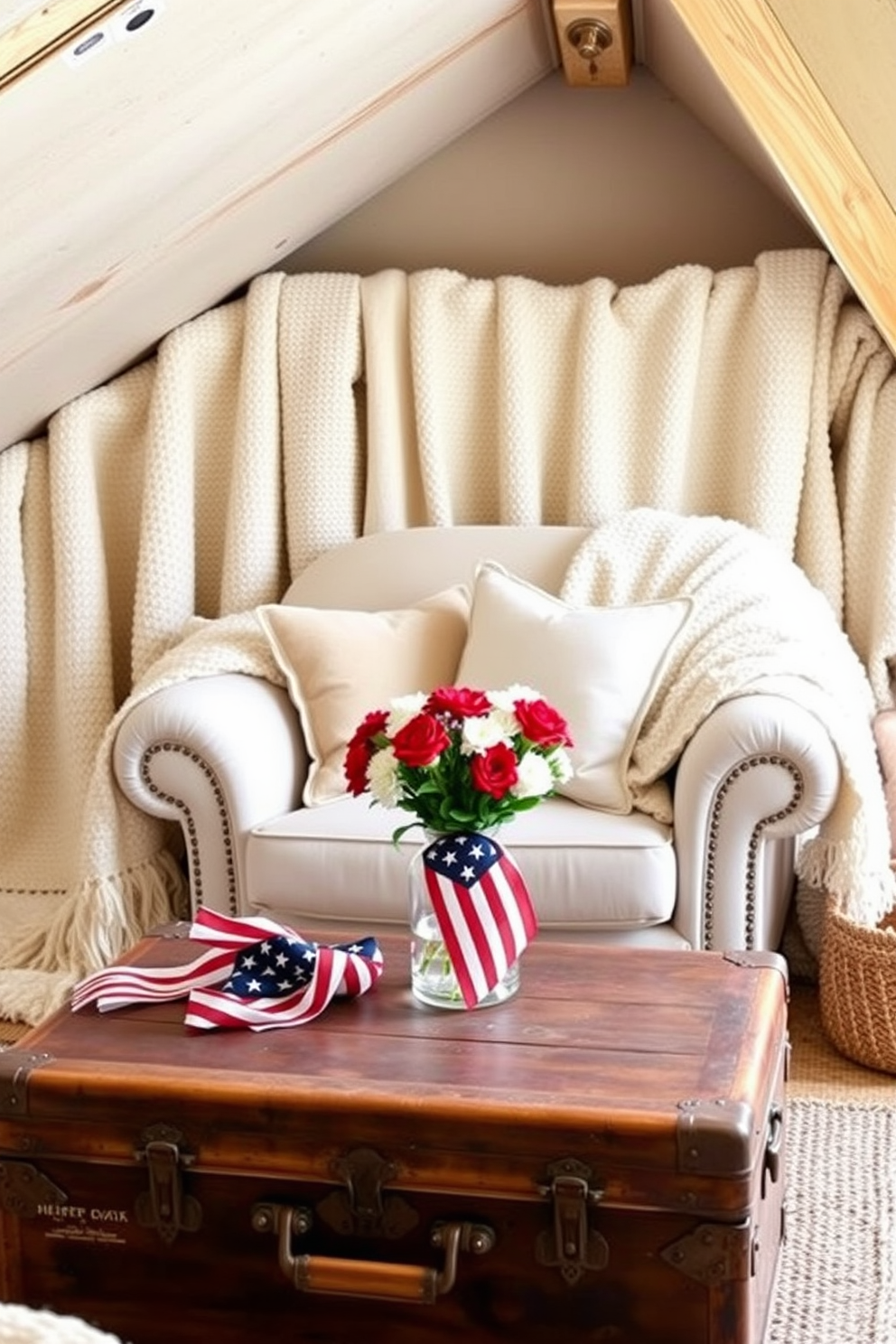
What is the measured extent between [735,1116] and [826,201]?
1.92 m

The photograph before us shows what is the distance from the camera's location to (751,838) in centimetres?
285

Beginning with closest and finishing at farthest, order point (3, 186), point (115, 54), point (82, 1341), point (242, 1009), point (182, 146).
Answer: point (82, 1341), point (242, 1009), point (115, 54), point (3, 186), point (182, 146)

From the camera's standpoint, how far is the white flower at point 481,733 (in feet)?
6.91

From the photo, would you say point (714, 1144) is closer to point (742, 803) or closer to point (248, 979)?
point (248, 979)

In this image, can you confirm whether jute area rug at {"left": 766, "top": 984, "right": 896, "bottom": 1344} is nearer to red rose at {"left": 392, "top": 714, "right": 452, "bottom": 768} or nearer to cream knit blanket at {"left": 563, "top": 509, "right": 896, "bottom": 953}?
cream knit blanket at {"left": 563, "top": 509, "right": 896, "bottom": 953}

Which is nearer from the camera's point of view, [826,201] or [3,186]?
[3,186]

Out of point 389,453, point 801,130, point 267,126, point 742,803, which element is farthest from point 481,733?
point 389,453

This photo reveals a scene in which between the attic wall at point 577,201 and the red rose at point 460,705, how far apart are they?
2003 millimetres

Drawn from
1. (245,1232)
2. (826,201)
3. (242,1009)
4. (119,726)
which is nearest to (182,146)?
(119,726)

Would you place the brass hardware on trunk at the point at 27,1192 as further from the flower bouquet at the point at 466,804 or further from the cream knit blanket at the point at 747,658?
the cream knit blanket at the point at 747,658

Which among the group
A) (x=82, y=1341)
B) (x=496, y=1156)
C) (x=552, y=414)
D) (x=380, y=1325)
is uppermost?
(x=552, y=414)

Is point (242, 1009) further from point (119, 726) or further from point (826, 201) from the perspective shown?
point (826, 201)

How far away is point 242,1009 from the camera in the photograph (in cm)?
211

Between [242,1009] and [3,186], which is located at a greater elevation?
[3,186]
